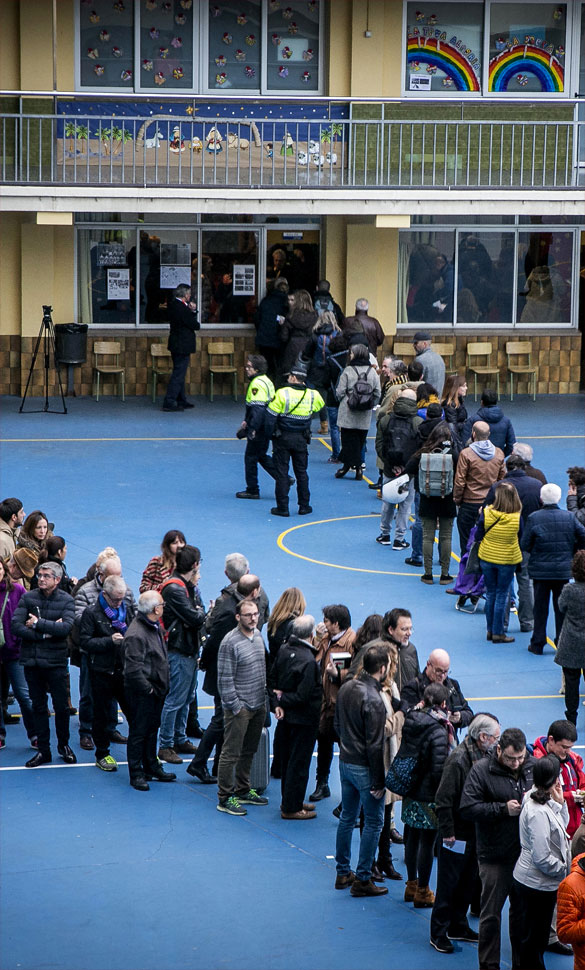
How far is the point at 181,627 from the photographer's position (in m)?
10.8

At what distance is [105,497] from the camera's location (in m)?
18.3

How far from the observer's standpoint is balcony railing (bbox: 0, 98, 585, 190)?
22.6 meters

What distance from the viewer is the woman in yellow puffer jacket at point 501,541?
43.3 ft

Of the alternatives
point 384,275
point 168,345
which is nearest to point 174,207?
point 168,345

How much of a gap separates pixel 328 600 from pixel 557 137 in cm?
1186

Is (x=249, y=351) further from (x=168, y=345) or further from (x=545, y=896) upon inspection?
(x=545, y=896)

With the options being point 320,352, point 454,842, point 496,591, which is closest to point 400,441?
point 496,591

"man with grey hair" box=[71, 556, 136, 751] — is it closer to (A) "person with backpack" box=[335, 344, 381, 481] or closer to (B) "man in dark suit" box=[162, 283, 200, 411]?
(A) "person with backpack" box=[335, 344, 381, 481]

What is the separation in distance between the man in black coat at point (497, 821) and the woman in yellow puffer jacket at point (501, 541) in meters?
5.32

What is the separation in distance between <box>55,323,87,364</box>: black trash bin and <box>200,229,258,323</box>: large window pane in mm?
2285

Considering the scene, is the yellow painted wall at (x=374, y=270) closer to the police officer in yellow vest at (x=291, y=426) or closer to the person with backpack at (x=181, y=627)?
the police officer in yellow vest at (x=291, y=426)

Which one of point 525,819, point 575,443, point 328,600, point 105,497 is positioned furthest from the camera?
point 575,443

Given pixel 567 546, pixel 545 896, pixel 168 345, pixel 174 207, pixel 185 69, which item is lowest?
pixel 545 896

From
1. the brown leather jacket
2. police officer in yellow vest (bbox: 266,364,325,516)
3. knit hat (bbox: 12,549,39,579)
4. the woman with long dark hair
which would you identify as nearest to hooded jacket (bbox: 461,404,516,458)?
police officer in yellow vest (bbox: 266,364,325,516)
